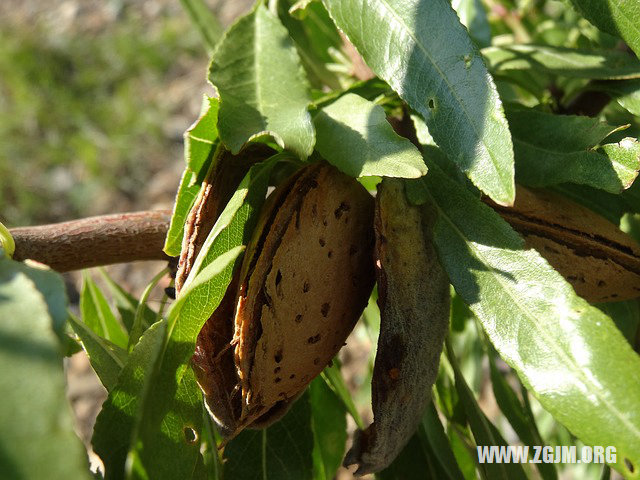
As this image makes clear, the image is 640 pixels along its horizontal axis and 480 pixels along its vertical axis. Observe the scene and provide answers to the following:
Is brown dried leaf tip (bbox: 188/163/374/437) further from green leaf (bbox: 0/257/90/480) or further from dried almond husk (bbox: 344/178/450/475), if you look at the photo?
green leaf (bbox: 0/257/90/480)

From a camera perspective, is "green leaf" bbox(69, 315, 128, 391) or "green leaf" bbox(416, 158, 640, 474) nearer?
"green leaf" bbox(416, 158, 640, 474)

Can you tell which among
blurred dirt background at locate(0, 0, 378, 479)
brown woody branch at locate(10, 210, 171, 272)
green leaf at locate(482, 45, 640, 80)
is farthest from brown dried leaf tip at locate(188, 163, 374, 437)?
blurred dirt background at locate(0, 0, 378, 479)

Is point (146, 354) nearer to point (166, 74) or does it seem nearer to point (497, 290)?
point (497, 290)

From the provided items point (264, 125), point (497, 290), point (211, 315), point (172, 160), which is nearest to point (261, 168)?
point (264, 125)

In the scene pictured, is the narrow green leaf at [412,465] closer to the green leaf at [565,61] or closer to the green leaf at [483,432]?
the green leaf at [483,432]

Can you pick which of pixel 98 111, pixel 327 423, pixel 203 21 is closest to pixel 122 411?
pixel 327 423

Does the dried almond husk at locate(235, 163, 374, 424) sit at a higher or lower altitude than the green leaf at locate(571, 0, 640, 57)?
lower

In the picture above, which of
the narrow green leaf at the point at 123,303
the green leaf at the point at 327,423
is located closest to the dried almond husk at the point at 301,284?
the green leaf at the point at 327,423

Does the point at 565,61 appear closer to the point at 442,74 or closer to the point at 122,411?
the point at 442,74
